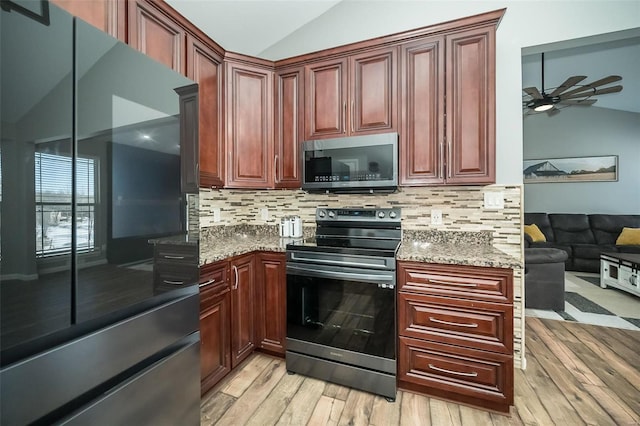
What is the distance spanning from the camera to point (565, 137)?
604cm

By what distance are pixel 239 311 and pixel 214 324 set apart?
26 centimetres

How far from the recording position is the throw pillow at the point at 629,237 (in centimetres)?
479

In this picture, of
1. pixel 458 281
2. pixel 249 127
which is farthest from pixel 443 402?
pixel 249 127

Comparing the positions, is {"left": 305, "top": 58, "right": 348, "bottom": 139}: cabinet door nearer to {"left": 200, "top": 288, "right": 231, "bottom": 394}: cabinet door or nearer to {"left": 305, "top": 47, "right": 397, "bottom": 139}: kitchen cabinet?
{"left": 305, "top": 47, "right": 397, "bottom": 139}: kitchen cabinet

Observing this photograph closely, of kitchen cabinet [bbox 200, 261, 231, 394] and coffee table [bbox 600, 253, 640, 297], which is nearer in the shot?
kitchen cabinet [bbox 200, 261, 231, 394]

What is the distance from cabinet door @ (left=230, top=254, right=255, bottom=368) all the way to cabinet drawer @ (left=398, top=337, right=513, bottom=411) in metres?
1.13

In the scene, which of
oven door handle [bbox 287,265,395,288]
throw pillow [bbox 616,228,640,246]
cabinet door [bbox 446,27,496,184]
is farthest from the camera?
throw pillow [bbox 616,228,640,246]

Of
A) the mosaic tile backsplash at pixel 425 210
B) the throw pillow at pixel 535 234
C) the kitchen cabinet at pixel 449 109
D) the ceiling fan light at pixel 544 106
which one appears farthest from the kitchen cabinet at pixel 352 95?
the throw pillow at pixel 535 234

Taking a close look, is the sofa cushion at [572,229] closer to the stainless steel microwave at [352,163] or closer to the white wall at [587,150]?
the white wall at [587,150]

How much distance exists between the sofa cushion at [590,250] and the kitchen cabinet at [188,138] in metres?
6.31

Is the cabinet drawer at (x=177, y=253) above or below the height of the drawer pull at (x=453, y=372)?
above

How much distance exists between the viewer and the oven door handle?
1.80m

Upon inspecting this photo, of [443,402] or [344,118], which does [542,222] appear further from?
[344,118]

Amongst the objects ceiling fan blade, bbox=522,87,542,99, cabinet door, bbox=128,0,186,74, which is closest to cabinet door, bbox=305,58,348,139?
cabinet door, bbox=128,0,186,74
